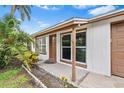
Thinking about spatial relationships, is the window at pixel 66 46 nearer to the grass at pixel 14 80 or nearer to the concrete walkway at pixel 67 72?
the concrete walkway at pixel 67 72

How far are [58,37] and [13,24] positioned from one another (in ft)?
13.7

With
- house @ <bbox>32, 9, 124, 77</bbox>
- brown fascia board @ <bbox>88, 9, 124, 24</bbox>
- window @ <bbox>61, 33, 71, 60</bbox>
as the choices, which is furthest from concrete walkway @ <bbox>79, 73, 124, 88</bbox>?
window @ <bbox>61, 33, 71, 60</bbox>

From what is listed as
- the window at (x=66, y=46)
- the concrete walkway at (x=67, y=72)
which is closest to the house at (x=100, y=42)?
the concrete walkway at (x=67, y=72)

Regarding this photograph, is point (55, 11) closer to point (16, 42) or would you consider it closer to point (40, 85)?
point (16, 42)

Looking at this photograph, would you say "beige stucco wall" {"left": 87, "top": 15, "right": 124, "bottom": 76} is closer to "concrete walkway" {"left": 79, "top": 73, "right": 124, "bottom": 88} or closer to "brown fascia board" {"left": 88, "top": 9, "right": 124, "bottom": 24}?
"brown fascia board" {"left": 88, "top": 9, "right": 124, "bottom": 24}

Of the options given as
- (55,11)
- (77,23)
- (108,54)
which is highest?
(55,11)

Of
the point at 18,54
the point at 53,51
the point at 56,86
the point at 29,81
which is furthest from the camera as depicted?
Result: the point at 53,51

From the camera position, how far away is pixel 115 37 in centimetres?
801

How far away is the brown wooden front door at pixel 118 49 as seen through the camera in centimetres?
769

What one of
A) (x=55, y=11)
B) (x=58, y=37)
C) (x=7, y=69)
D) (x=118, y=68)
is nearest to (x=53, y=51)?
(x=58, y=37)

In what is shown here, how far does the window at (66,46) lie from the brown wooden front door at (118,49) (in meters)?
4.47

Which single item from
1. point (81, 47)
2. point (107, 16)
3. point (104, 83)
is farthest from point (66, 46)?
point (104, 83)

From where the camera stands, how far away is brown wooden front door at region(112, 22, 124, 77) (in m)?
7.69

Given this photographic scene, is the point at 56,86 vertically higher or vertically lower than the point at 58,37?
lower
